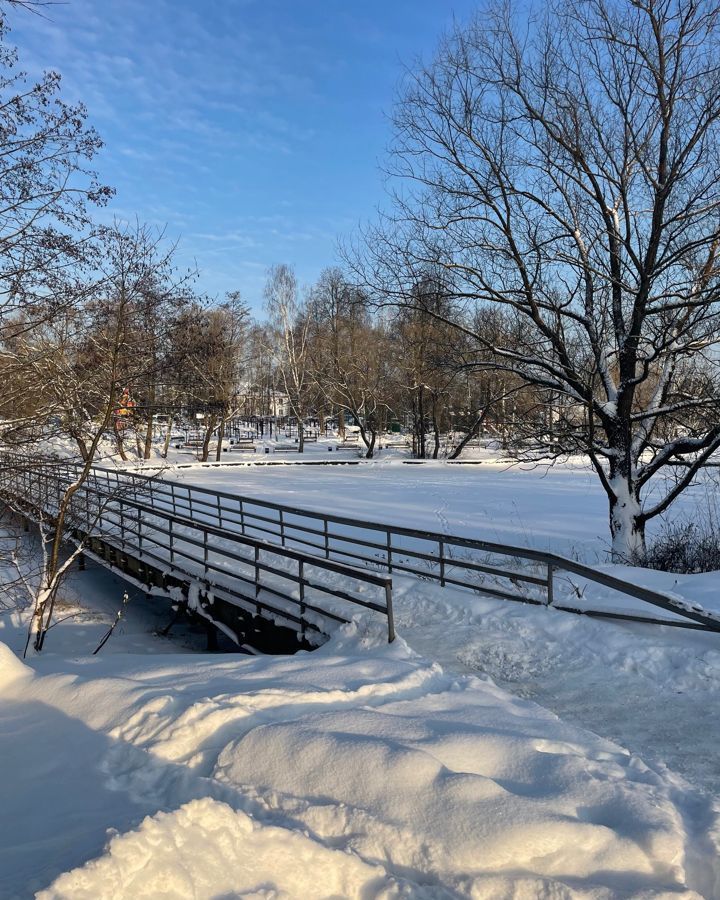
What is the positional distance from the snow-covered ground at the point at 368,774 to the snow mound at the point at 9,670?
0.05ft

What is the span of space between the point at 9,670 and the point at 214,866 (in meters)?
2.91

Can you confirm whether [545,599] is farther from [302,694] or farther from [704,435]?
[704,435]

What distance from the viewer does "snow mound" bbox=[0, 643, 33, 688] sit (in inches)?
175

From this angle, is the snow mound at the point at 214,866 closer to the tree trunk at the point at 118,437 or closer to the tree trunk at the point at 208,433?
the tree trunk at the point at 118,437

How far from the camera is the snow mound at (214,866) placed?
7.15ft

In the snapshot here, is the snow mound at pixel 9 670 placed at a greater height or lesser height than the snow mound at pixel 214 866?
lesser

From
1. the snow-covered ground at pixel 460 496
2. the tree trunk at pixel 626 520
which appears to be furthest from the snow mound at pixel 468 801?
the snow-covered ground at pixel 460 496

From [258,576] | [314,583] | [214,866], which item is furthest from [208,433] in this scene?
[214,866]

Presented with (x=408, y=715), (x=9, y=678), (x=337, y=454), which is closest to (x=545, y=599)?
(x=408, y=715)

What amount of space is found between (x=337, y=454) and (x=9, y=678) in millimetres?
41267

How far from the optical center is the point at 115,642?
10.7 meters

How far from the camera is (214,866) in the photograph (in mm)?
2367

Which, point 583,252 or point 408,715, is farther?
point 583,252

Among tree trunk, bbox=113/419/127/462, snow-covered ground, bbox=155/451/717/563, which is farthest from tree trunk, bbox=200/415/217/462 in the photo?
tree trunk, bbox=113/419/127/462
